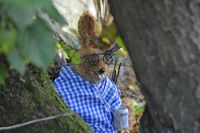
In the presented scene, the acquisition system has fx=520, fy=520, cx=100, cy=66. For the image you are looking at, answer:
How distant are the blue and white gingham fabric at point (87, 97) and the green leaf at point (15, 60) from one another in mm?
2598

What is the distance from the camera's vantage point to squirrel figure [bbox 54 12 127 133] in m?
3.51

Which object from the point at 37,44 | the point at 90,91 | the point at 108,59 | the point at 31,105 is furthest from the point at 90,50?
the point at 37,44

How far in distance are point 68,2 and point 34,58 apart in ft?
18.8

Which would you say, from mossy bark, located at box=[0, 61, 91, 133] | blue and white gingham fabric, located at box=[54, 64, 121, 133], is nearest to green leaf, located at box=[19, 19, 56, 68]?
mossy bark, located at box=[0, 61, 91, 133]

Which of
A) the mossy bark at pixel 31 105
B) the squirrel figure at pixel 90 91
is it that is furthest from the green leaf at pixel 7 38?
the squirrel figure at pixel 90 91

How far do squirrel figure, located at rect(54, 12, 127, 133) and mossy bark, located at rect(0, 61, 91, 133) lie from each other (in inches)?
52.7

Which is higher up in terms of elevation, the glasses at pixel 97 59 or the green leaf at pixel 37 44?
the glasses at pixel 97 59

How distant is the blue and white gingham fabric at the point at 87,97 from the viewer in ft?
11.6

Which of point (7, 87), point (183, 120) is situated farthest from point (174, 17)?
point (7, 87)

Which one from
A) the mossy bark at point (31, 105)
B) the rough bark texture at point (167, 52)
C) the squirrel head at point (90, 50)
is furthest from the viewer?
the squirrel head at point (90, 50)

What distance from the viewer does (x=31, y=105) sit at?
1.91 metres

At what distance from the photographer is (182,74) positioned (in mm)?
1217

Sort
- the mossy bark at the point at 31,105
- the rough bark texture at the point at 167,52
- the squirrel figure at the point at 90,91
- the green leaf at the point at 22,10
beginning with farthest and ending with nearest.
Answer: the squirrel figure at the point at 90,91 → the mossy bark at the point at 31,105 → the rough bark texture at the point at 167,52 → the green leaf at the point at 22,10

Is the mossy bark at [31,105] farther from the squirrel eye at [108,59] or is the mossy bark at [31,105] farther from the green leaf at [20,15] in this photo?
the squirrel eye at [108,59]
